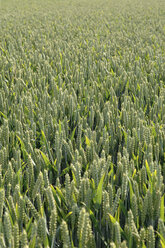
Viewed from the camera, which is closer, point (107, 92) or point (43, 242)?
point (43, 242)

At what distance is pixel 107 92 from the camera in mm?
2002

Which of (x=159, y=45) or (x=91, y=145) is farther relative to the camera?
(x=159, y=45)

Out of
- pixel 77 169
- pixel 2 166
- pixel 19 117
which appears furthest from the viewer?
pixel 19 117

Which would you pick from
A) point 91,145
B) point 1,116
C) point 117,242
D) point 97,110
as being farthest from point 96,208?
point 1,116

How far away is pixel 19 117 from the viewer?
61.1 inches

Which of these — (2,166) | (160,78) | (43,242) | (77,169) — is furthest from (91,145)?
(160,78)

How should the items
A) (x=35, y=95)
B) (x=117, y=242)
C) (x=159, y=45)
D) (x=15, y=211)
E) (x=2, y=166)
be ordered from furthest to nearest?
(x=159, y=45) < (x=35, y=95) < (x=2, y=166) < (x=15, y=211) < (x=117, y=242)

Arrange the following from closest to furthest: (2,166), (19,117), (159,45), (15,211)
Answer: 1. (15,211)
2. (2,166)
3. (19,117)
4. (159,45)

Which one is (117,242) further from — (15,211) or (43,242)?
(15,211)

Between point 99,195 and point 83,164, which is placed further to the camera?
point 83,164

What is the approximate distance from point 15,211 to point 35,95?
1135 mm

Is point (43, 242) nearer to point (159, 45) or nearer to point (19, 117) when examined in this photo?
point (19, 117)

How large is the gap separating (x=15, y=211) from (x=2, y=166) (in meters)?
0.32

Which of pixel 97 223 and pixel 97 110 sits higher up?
pixel 97 110
